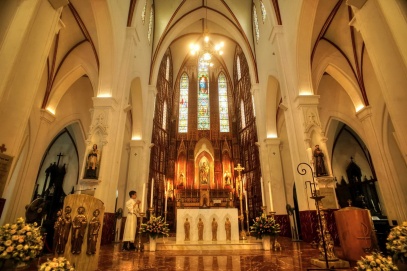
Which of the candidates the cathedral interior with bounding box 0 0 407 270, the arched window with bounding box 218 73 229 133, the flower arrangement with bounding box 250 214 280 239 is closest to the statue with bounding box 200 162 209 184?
the cathedral interior with bounding box 0 0 407 270

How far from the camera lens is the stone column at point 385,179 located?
377 inches

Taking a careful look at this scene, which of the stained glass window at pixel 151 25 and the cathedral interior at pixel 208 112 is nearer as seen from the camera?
the cathedral interior at pixel 208 112

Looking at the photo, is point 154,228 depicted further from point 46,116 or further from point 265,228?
point 46,116

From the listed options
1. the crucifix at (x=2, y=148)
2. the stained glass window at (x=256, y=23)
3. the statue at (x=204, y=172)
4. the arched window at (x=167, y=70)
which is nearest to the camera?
the crucifix at (x=2, y=148)

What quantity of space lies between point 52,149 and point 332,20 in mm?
19132

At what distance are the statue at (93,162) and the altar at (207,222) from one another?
3.12m

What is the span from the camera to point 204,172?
19.1 meters

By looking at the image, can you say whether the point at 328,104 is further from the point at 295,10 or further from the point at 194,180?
the point at 194,180

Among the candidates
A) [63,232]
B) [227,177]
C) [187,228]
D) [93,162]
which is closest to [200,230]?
[187,228]

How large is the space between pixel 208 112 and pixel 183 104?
256 centimetres

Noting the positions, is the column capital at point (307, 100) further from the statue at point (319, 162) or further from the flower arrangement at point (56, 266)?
the flower arrangement at point (56, 266)

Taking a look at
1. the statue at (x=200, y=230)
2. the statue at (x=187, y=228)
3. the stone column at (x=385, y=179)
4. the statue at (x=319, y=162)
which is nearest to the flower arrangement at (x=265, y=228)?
the statue at (x=200, y=230)

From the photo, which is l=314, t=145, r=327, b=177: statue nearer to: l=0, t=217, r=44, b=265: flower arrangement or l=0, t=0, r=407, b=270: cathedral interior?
l=0, t=0, r=407, b=270: cathedral interior

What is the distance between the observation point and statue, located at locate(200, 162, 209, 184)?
18634mm
